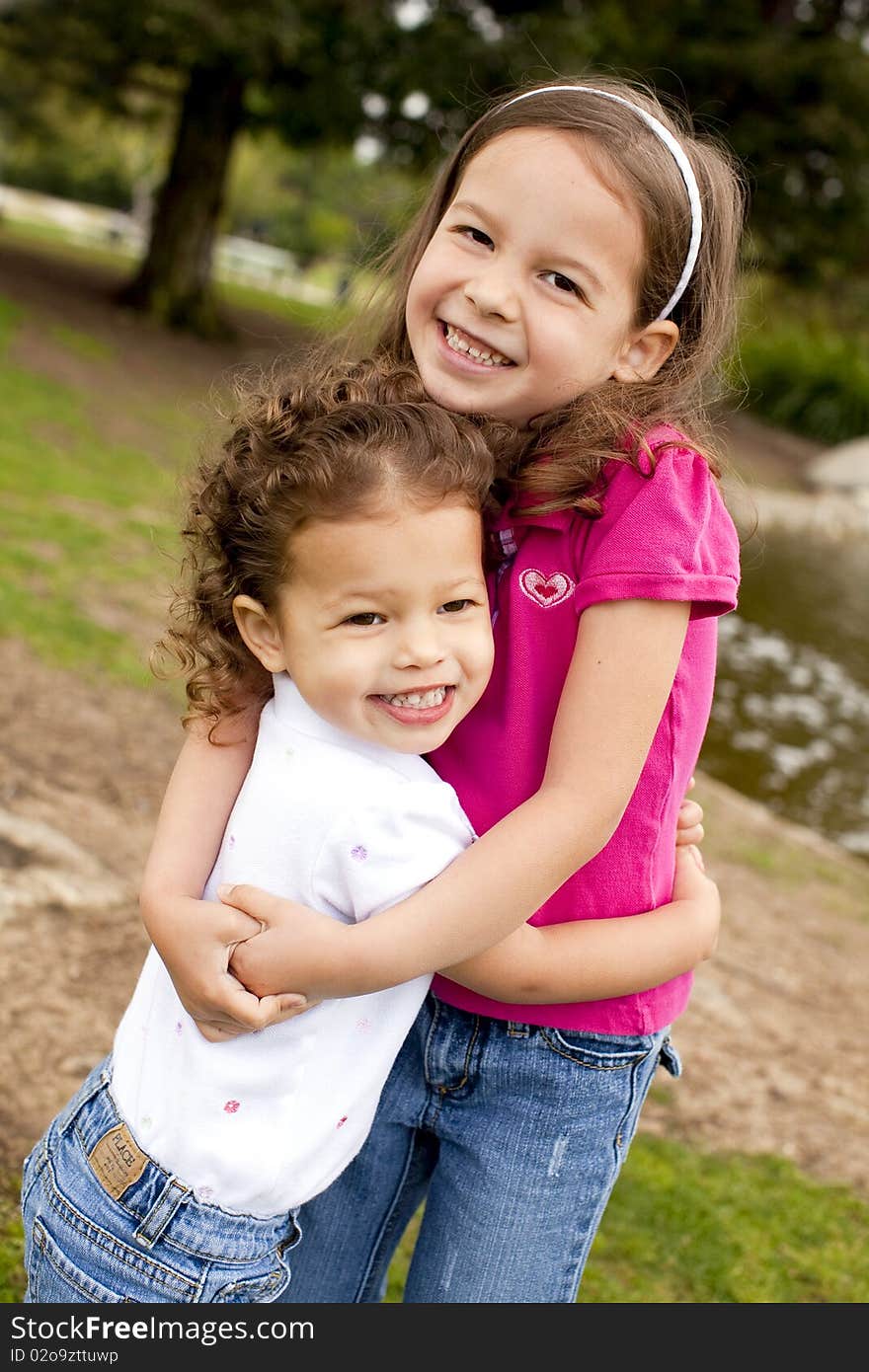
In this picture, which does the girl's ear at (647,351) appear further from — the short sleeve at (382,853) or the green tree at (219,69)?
the green tree at (219,69)

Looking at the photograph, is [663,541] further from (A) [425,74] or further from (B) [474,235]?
(A) [425,74]

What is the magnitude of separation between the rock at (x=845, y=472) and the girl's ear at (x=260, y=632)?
48.5ft

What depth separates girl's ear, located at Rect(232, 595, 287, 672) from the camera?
62.5 inches

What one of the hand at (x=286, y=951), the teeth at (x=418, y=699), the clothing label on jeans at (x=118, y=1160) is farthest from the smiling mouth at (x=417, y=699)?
the clothing label on jeans at (x=118, y=1160)

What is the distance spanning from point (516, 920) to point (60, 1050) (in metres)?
1.65

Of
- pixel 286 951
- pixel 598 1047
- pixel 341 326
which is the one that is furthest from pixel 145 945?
pixel 286 951

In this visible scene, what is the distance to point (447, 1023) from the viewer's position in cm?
172

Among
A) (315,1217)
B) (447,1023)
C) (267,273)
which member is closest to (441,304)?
(447,1023)

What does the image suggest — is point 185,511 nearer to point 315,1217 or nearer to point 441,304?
point 441,304

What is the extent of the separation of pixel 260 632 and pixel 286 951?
39 cm

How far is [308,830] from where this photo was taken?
1.49 meters

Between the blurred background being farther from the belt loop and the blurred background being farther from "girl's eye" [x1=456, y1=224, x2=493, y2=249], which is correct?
the belt loop

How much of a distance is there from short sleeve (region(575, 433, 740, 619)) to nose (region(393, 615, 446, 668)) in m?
0.18

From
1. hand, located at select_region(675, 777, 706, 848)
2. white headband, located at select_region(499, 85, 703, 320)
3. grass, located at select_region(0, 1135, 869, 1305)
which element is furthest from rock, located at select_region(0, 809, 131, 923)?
white headband, located at select_region(499, 85, 703, 320)
